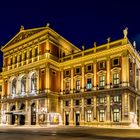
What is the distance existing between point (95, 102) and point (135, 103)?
8.13m

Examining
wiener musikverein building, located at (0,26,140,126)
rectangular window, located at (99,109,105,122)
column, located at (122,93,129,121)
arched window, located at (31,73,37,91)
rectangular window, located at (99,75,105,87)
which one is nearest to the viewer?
column, located at (122,93,129,121)

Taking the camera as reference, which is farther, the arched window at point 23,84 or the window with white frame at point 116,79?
the arched window at point 23,84

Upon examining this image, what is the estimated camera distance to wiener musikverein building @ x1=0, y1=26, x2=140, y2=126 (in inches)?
1802

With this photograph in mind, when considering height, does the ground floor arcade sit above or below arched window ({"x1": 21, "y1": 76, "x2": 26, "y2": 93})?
below

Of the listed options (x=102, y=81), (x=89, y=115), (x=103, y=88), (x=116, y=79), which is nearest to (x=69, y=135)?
(x=116, y=79)

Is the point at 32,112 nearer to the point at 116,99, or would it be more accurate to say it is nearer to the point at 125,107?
the point at 116,99

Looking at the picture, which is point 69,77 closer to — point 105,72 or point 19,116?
point 105,72

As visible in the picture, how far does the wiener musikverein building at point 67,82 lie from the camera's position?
45.8m

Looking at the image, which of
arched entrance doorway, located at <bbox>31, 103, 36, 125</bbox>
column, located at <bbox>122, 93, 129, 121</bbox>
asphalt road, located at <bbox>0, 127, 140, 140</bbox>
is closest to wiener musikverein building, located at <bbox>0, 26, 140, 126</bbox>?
arched entrance doorway, located at <bbox>31, 103, 36, 125</bbox>

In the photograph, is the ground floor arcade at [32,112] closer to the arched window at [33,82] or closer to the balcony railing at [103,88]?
the arched window at [33,82]

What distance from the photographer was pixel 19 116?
189ft

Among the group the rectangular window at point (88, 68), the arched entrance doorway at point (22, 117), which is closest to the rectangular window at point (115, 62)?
the rectangular window at point (88, 68)

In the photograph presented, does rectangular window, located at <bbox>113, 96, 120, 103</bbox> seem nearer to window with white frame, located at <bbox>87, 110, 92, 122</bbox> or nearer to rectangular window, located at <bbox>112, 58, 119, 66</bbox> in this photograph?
window with white frame, located at <bbox>87, 110, 92, 122</bbox>

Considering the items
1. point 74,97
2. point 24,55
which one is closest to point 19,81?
point 24,55
